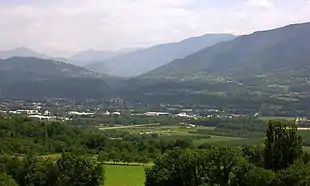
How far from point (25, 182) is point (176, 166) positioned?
12.0 metres

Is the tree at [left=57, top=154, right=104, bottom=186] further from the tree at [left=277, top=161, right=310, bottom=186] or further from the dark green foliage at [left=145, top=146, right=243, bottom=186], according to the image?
the tree at [left=277, top=161, right=310, bottom=186]

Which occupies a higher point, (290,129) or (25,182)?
(290,129)

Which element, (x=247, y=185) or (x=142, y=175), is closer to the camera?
(x=247, y=185)

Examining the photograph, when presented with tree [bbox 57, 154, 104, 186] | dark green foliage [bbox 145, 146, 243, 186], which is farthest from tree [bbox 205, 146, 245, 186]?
tree [bbox 57, 154, 104, 186]

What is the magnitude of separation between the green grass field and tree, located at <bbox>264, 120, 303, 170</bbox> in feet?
32.9

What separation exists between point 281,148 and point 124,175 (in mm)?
14370

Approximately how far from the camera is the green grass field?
44375mm

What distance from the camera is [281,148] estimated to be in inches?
1652

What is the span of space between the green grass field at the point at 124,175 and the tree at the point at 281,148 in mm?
10031

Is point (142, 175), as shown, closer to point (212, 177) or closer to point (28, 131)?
point (212, 177)

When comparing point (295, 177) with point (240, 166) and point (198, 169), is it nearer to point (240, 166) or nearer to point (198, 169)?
point (240, 166)

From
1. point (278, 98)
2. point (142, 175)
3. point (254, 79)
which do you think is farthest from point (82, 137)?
point (254, 79)

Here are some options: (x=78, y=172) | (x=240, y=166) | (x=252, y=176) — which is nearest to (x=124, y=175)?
(x=78, y=172)

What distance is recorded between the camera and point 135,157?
2391 inches
